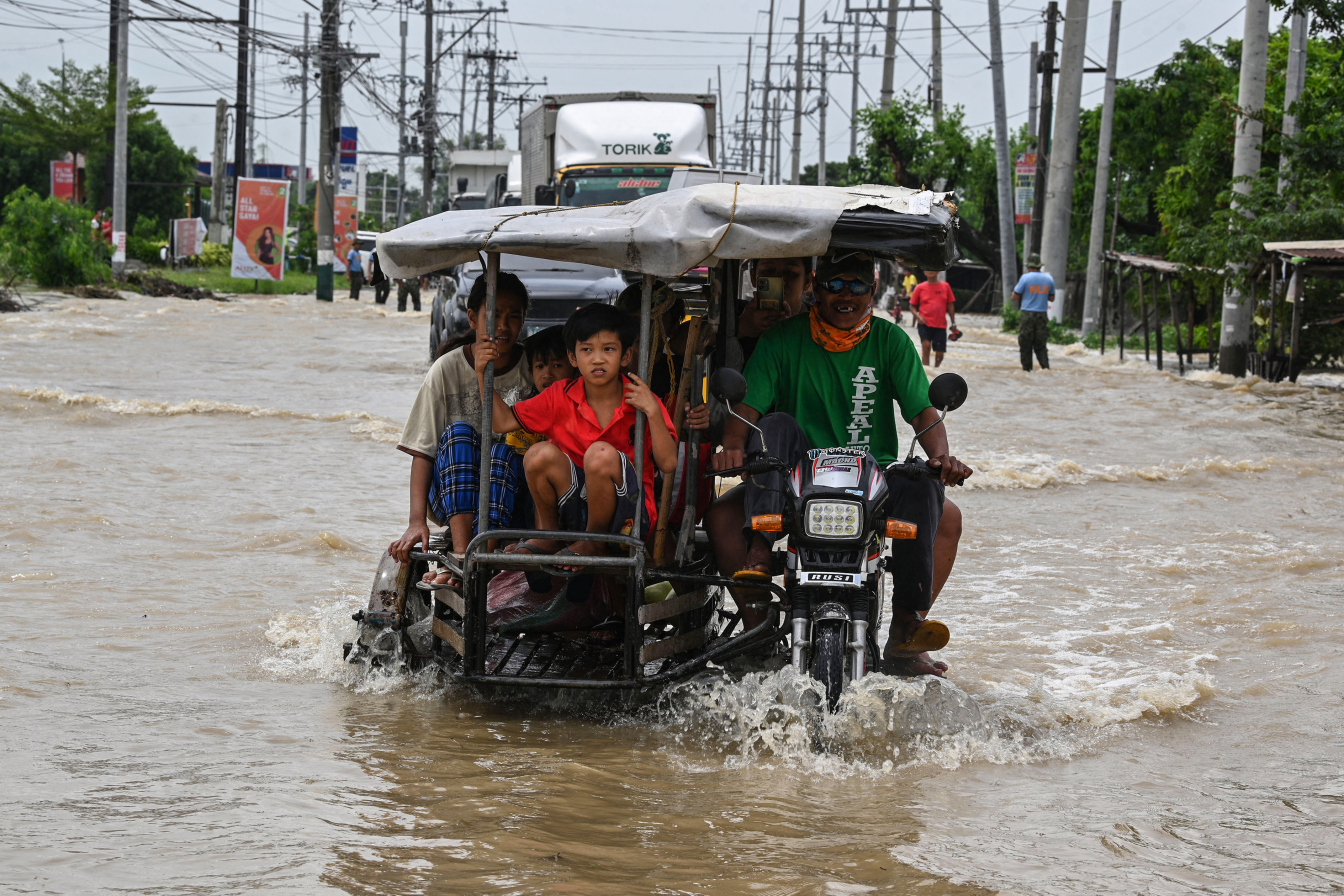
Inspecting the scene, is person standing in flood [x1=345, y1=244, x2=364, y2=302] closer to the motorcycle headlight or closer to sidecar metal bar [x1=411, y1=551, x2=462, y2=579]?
sidecar metal bar [x1=411, y1=551, x2=462, y2=579]

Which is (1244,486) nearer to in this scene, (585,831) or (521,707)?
(521,707)

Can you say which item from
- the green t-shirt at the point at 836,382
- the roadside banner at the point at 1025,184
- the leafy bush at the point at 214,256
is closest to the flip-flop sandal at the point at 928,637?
the green t-shirt at the point at 836,382

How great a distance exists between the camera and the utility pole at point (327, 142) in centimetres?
3559

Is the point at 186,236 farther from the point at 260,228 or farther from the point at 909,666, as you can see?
the point at 909,666

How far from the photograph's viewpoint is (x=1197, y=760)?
5211 mm

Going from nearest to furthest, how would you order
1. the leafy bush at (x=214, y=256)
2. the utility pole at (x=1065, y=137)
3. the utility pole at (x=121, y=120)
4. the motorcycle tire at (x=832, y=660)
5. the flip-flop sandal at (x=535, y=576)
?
the motorcycle tire at (x=832, y=660) < the flip-flop sandal at (x=535, y=576) < the utility pole at (x=1065, y=137) < the utility pole at (x=121, y=120) < the leafy bush at (x=214, y=256)

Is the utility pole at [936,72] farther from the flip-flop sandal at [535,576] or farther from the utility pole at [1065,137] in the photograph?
the flip-flop sandal at [535,576]

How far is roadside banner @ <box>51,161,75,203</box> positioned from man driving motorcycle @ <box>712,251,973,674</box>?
45200 millimetres

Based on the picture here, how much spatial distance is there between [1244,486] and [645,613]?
897 centimetres

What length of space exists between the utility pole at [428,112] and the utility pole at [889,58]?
15.2 metres

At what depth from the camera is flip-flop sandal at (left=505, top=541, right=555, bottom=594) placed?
5.23m

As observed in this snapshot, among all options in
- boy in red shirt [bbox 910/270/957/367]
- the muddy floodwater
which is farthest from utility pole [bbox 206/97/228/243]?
the muddy floodwater

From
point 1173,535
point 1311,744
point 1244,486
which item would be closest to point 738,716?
point 1311,744

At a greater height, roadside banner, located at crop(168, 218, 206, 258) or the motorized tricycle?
roadside banner, located at crop(168, 218, 206, 258)
